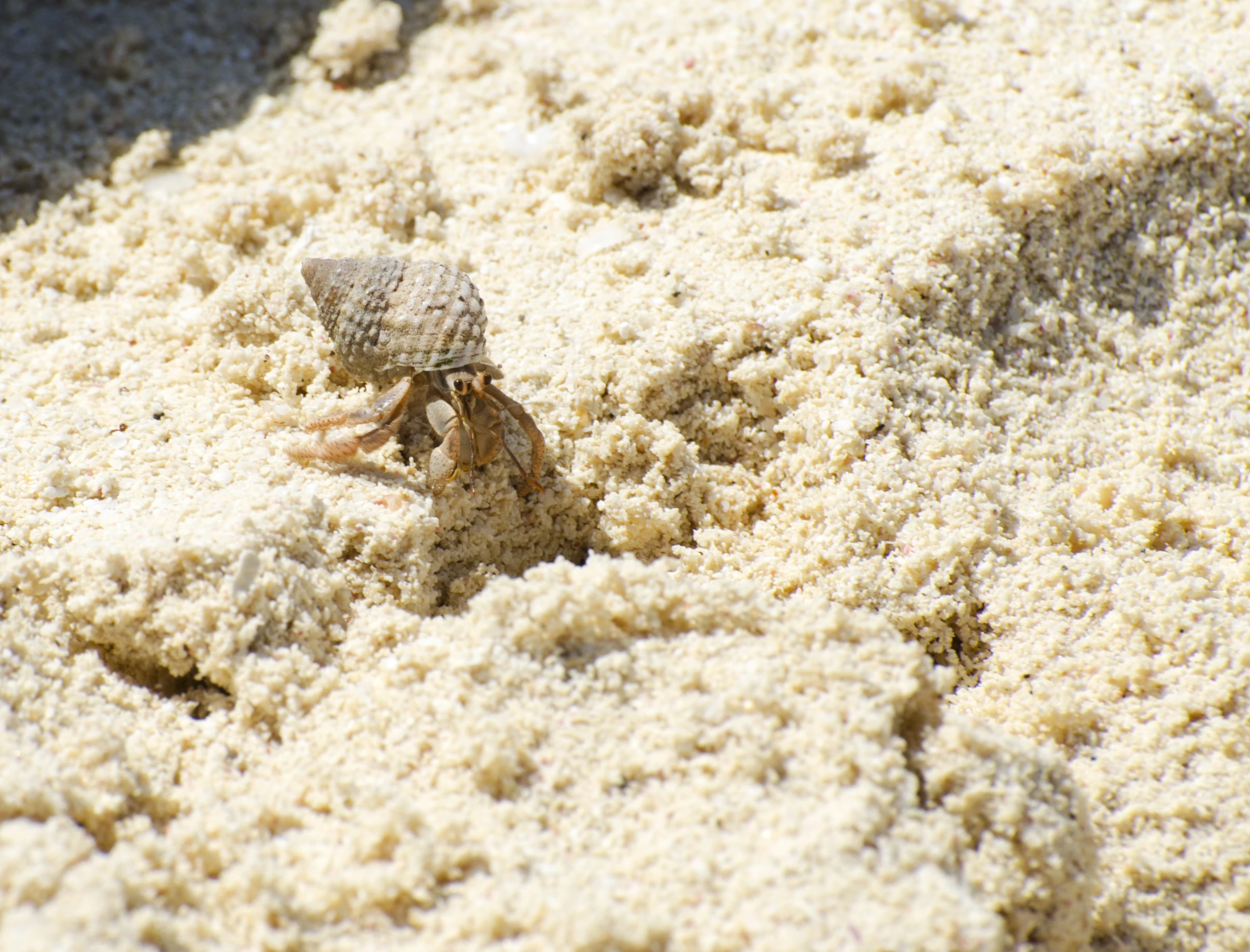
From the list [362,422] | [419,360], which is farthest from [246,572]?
[419,360]

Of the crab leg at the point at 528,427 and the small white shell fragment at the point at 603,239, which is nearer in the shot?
the crab leg at the point at 528,427

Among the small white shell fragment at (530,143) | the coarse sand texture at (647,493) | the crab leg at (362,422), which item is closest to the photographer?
the coarse sand texture at (647,493)

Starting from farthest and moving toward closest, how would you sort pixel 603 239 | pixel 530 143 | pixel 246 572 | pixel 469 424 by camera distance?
pixel 530 143, pixel 603 239, pixel 469 424, pixel 246 572

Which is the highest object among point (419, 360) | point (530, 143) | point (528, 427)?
point (530, 143)

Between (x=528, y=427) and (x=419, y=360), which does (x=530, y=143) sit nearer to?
(x=419, y=360)

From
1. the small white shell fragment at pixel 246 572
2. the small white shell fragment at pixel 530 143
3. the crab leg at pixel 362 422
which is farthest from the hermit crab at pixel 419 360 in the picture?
the small white shell fragment at pixel 530 143

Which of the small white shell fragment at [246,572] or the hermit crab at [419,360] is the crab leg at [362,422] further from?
the small white shell fragment at [246,572]

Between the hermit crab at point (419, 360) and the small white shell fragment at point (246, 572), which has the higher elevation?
the hermit crab at point (419, 360)
